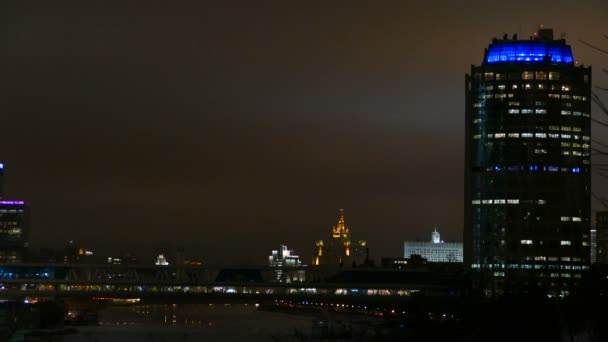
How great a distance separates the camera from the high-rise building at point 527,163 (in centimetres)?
17638

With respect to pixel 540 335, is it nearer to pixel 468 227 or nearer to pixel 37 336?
pixel 37 336

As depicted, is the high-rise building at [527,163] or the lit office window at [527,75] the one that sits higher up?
the lit office window at [527,75]

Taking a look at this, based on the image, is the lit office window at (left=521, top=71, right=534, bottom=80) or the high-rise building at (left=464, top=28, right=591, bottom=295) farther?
the lit office window at (left=521, top=71, right=534, bottom=80)

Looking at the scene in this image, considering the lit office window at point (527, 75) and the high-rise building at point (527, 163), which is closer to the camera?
the high-rise building at point (527, 163)

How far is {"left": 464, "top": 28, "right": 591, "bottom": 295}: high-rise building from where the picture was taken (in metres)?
176

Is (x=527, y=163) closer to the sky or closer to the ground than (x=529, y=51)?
closer to the ground

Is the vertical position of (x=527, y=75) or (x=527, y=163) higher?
(x=527, y=75)

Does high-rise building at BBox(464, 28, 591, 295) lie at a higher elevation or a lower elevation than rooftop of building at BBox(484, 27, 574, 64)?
lower

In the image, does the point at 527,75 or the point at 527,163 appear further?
the point at 527,163

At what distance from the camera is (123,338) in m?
115

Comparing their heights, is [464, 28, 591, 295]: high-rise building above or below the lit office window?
below

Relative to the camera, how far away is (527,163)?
179750 millimetres

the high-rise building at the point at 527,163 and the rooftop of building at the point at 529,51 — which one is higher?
the rooftop of building at the point at 529,51

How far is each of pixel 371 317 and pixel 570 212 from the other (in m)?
33.0
